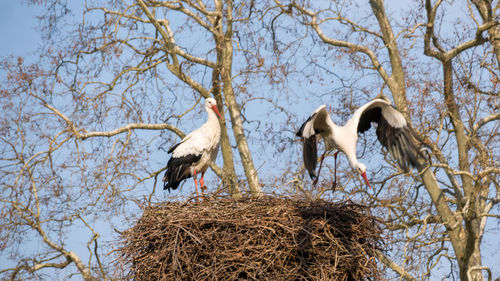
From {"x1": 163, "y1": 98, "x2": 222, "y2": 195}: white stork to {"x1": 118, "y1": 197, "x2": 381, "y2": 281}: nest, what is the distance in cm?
211

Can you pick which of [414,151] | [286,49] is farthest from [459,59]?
[414,151]

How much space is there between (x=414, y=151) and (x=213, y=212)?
9.20 feet

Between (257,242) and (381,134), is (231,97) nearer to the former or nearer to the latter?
(381,134)

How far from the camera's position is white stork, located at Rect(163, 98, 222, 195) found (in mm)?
8891

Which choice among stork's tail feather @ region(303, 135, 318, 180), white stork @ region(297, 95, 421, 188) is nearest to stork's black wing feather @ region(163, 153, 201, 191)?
white stork @ region(297, 95, 421, 188)

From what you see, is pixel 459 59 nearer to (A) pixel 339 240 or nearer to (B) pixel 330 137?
(B) pixel 330 137

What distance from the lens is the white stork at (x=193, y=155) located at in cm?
889

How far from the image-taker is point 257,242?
20.6ft

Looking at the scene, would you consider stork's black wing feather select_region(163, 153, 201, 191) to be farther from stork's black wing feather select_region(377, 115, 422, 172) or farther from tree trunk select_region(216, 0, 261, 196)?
stork's black wing feather select_region(377, 115, 422, 172)

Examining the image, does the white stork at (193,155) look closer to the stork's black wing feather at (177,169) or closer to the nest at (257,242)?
the stork's black wing feather at (177,169)

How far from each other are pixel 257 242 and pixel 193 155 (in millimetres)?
2869

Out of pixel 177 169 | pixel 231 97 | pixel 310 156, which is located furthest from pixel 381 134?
pixel 231 97

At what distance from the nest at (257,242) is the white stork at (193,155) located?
6.91 ft

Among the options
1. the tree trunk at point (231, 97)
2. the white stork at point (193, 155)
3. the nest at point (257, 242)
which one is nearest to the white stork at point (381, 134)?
the nest at point (257, 242)
